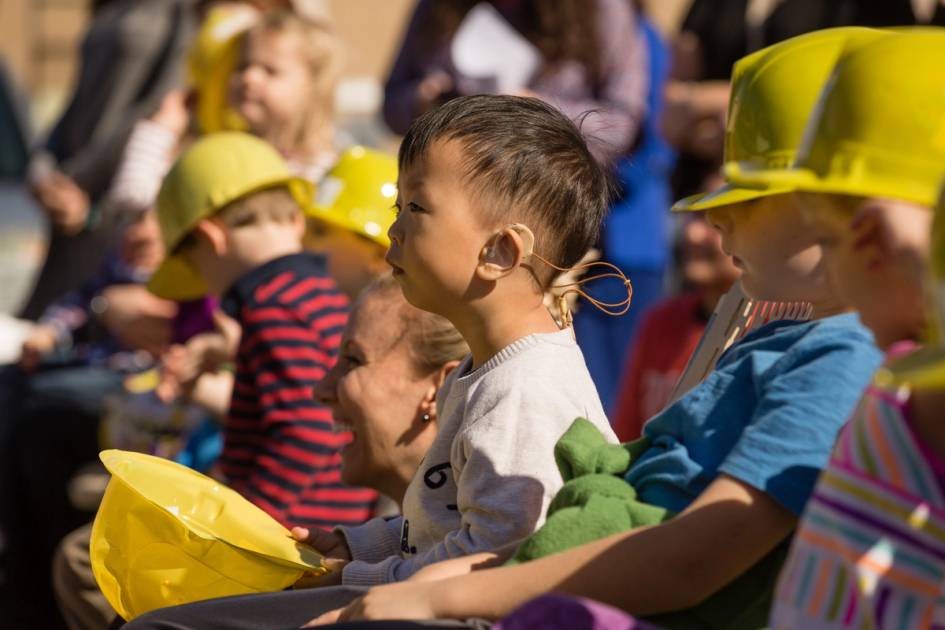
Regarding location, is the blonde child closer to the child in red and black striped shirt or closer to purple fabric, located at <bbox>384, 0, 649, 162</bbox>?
purple fabric, located at <bbox>384, 0, 649, 162</bbox>

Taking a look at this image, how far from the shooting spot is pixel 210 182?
3.60m

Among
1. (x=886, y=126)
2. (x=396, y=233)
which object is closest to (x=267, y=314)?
(x=396, y=233)

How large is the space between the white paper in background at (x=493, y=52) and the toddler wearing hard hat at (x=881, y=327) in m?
2.80

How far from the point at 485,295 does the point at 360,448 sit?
0.55 m

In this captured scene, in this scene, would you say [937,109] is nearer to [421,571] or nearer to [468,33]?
[421,571]

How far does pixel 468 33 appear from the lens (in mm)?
4504

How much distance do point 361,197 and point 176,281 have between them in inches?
20.3

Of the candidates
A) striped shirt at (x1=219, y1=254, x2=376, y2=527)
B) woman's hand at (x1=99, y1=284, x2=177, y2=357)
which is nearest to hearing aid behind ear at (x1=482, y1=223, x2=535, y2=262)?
striped shirt at (x1=219, y1=254, x2=376, y2=527)

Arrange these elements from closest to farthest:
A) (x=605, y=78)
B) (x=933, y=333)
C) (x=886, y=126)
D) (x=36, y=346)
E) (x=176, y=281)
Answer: (x=933, y=333) → (x=886, y=126) → (x=176, y=281) → (x=605, y=78) → (x=36, y=346)

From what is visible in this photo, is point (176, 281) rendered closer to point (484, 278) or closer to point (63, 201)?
point (484, 278)

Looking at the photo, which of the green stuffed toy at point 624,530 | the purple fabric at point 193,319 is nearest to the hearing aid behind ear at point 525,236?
the green stuffed toy at point 624,530

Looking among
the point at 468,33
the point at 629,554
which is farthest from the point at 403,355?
the point at 468,33

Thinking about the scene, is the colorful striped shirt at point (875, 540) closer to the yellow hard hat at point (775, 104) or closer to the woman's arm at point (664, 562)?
the woman's arm at point (664, 562)

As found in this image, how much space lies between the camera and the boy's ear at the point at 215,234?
3598 millimetres
